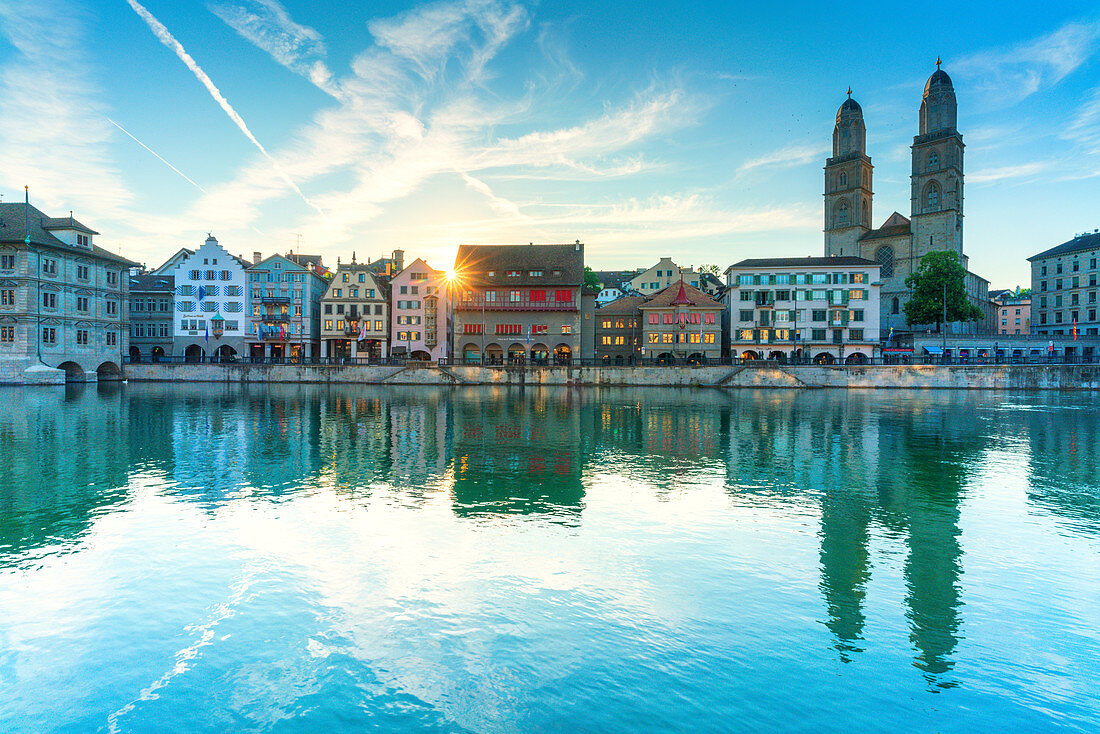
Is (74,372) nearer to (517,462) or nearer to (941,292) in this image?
(517,462)

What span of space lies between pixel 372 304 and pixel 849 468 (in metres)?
78.1

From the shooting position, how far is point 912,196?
346 feet

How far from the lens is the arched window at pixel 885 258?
10700cm

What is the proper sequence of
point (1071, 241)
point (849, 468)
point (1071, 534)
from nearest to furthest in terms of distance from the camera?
point (1071, 534), point (849, 468), point (1071, 241)

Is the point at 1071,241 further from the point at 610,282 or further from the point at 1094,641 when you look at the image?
the point at 1094,641

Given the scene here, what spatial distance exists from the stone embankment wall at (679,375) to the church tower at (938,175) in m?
36.6

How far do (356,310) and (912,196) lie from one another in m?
97.1

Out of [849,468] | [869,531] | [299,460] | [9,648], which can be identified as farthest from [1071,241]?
[9,648]

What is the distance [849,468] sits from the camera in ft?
79.6

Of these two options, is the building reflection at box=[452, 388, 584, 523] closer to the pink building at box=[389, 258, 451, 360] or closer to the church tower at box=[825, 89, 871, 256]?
the pink building at box=[389, 258, 451, 360]

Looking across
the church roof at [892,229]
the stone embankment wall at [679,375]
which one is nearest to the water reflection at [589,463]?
the stone embankment wall at [679,375]

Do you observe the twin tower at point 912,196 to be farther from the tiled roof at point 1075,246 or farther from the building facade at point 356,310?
the building facade at point 356,310

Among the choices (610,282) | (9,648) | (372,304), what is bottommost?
(9,648)

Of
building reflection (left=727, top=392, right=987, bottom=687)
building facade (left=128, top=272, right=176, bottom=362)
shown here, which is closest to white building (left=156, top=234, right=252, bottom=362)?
building facade (left=128, top=272, right=176, bottom=362)
